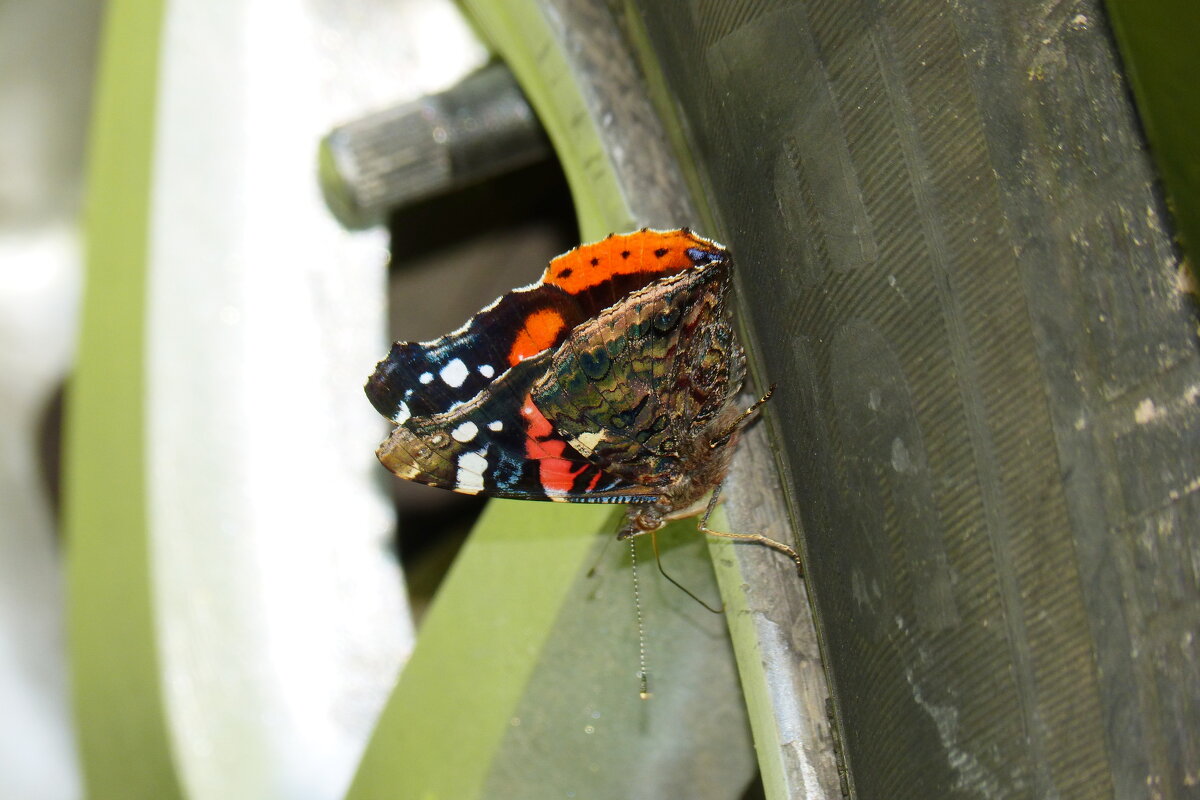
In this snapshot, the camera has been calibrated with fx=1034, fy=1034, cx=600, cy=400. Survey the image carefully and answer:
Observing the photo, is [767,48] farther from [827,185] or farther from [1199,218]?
[1199,218]

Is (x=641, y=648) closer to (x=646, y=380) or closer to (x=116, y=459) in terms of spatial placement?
(x=646, y=380)

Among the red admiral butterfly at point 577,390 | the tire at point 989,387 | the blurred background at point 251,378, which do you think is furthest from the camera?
the blurred background at point 251,378

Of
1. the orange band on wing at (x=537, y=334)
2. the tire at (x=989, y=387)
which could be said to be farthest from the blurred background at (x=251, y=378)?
the tire at (x=989, y=387)

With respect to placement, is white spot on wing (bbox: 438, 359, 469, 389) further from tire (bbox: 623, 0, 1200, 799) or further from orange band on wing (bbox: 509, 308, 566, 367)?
tire (bbox: 623, 0, 1200, 799)

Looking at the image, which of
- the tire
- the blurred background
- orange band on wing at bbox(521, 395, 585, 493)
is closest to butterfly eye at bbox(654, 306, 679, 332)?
orange band on wing at bbox(521, 395, 585, 493)

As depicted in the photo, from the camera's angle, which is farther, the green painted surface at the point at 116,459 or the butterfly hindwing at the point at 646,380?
the green painted surface at the point at 116,459

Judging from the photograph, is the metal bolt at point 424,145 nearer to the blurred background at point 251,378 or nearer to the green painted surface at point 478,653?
the blurred background at point 251,378
